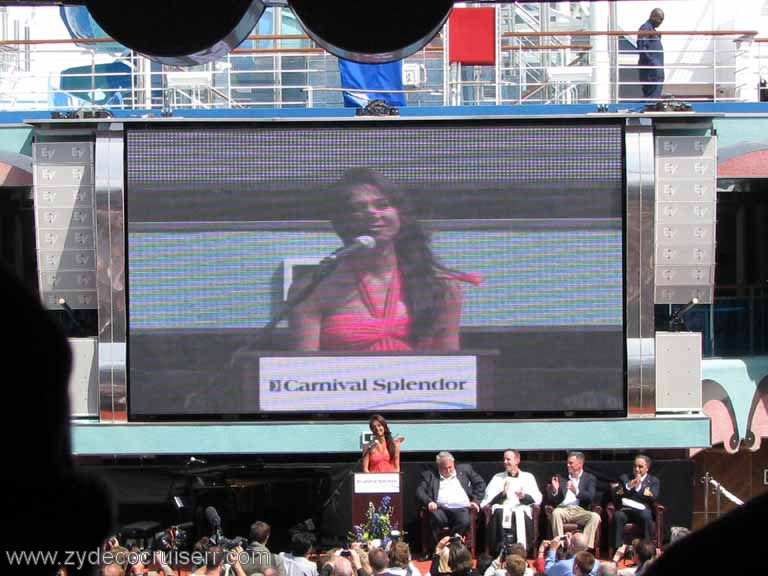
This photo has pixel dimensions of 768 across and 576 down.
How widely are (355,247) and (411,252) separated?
1.46ft

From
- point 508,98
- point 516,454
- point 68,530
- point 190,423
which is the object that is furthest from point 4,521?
point 508,98

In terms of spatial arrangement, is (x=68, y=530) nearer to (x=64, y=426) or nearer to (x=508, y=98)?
(x=64, y=426)

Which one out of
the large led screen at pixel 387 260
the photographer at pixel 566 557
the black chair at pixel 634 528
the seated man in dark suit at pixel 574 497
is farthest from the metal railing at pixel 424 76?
the photographer at pixel 566 557

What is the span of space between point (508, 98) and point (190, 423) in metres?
5.73

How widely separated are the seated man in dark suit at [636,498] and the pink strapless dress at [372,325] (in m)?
1.98

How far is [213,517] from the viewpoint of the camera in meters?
9.99

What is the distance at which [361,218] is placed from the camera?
10398 millimetres

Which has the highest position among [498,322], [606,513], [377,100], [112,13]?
[377,100]

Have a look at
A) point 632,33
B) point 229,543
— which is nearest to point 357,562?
point 229,543

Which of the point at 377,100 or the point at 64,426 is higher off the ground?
the point at 377,100

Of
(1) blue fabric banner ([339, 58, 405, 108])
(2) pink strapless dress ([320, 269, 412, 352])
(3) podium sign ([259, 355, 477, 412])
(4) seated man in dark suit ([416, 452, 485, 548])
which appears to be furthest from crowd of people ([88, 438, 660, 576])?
(1) blue fabric banner ([339, 58, 405, 108])

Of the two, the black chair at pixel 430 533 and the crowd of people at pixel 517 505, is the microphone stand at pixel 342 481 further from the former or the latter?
the black chair at pixel 430 533

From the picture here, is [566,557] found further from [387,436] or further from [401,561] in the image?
[387,436]

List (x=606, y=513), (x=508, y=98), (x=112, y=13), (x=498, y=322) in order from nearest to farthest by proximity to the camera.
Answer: (x=112, y=13) < (x=606, y=513) < (x=498, y=322) < (x=508, y=98)
